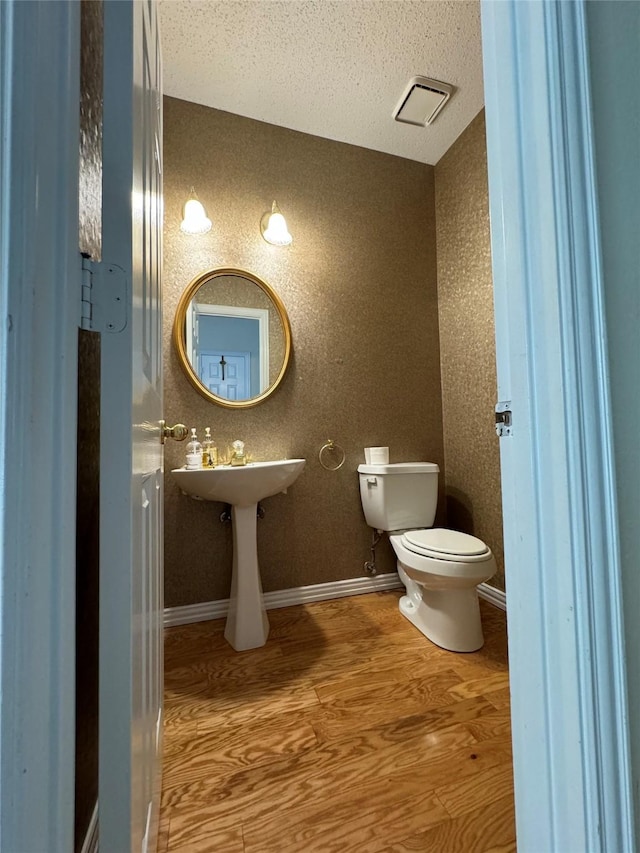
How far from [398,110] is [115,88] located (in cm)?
193

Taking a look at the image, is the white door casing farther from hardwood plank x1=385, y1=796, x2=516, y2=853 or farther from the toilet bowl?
the toilet bowl

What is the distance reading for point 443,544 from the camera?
1451mm

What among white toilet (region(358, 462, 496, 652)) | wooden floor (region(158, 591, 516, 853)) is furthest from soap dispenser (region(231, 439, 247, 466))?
wooden floor (region(158, 591, 516, 853))

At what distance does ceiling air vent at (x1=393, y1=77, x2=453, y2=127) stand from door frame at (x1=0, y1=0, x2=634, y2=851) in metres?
1.43

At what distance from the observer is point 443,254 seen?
84.4 inches

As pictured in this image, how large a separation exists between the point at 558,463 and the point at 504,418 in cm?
10

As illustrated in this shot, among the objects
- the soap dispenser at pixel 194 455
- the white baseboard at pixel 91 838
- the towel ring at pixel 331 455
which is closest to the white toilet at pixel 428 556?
the towel ring at pixel 331 455

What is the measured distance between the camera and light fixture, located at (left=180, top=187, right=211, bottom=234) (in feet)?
5.46

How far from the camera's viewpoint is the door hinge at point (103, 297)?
16.8 inches

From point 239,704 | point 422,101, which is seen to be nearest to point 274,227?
point 422,101

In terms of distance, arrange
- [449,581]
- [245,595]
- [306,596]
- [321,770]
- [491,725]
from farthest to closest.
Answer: [306,596] < [245,595] < [449,581] < [491,725] < [321,770]

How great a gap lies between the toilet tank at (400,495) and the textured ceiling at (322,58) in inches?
73.7

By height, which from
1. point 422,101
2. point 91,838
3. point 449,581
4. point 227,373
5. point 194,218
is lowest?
point 91,838

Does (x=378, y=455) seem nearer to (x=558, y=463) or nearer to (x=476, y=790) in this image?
(x=476, y=790)
